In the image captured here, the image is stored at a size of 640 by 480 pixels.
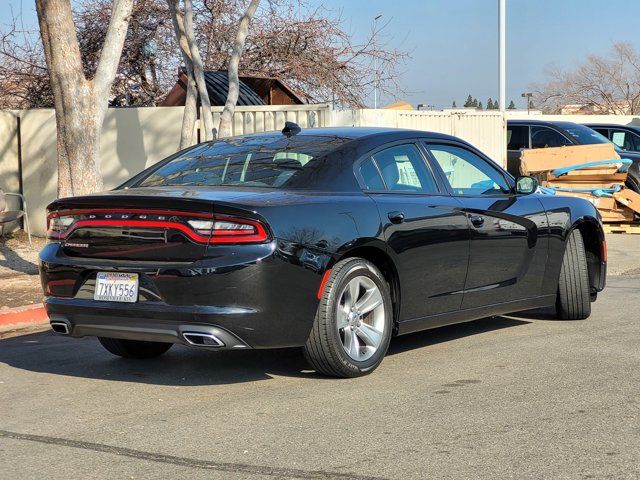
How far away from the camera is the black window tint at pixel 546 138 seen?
59.5ft

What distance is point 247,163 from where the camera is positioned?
256 inches

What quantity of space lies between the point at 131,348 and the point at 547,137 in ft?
42.7

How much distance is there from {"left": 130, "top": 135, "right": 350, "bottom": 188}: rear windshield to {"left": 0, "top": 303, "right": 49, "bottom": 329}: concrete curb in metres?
2.79

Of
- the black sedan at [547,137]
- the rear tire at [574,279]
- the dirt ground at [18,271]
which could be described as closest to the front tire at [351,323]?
the rear tire at [574,279]

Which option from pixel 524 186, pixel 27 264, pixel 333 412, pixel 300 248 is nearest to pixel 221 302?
pixel 300 248

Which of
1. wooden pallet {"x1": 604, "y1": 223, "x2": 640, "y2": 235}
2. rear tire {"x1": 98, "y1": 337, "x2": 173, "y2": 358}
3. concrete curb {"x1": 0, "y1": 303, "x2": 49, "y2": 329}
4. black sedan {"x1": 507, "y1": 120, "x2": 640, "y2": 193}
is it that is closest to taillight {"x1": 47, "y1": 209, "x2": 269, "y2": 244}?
rear tire {"x1": 98, "y1": 337, "x2": 173, "y2": 358}

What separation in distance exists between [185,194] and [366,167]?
51.1 inches

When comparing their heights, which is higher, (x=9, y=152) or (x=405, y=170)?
(x=9, y=152)

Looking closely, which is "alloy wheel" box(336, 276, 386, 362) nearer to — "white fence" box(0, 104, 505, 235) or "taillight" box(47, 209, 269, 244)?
"taillight" box(47, 209, 269, 244)

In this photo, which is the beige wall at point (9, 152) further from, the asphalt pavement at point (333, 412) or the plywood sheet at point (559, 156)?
the asphalt pavement at point (333, 412)

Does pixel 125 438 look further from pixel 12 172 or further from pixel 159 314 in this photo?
pixel 12 172

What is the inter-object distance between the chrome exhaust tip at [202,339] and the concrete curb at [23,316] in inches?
155

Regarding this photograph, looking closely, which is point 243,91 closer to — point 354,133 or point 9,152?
point 9,152

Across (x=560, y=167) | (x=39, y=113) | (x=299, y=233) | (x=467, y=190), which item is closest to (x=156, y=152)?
(x=39, y=113)
